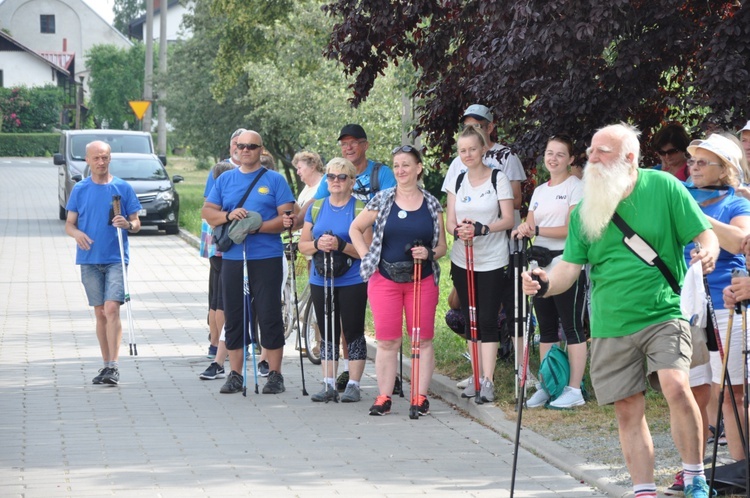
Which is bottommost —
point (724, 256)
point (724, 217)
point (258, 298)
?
point (258, 298)

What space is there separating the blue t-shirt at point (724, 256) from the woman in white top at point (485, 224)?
2.52 meters

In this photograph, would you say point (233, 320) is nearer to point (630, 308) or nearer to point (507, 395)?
point (507, 395)

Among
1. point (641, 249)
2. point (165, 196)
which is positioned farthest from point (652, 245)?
point (165, 196)

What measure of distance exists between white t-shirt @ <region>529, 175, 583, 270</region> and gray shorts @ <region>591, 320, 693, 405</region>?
2802 mm

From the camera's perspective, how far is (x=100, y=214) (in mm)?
10492

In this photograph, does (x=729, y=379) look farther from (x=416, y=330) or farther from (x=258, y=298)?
(x=258, y=298)

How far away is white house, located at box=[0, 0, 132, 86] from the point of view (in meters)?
112

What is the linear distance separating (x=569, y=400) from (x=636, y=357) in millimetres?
2895

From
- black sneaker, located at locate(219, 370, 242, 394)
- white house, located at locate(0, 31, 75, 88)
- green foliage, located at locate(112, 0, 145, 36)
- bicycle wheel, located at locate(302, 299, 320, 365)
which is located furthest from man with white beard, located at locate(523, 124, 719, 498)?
green foliage, located at locate(112, 0, 145, 36)

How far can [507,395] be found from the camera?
30.7ft

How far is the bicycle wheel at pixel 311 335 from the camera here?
38.0 feet

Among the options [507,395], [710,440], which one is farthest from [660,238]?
[507,395]

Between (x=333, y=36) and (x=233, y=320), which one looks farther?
(x=333, y=36)

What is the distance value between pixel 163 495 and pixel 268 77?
936 inches
